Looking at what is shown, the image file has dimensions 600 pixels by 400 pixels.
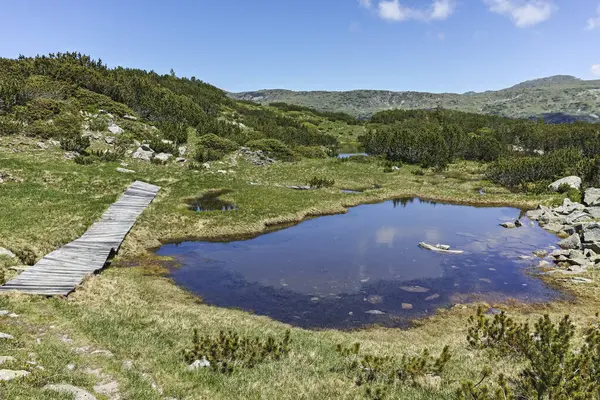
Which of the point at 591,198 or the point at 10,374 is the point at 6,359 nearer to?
the point at 10,374

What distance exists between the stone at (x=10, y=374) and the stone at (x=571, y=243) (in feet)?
99.1

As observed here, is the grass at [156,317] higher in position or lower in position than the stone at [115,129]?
lower

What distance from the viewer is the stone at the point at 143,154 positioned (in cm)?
4528

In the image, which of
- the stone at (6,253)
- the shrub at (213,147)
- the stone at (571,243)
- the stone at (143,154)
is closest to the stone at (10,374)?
the stone at (6,253)

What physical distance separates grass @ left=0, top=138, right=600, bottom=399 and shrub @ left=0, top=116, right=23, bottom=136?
11.4ft

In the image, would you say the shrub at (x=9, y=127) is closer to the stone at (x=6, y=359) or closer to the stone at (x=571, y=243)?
the stone at (x=6, y=359)

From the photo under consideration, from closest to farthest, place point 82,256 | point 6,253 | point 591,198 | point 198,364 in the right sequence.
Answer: point 198,364
point 6,253
point 82,256
point 591,198

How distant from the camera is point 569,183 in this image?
141ft

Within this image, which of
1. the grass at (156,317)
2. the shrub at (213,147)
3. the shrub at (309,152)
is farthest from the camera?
the shrub at (309,152)

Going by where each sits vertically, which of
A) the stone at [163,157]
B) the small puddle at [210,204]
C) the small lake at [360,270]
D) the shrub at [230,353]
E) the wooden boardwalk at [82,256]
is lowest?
the small lake at [360,270]

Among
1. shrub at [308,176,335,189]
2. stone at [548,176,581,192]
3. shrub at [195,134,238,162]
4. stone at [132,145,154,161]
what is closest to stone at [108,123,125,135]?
stone at [132,145,154,161]

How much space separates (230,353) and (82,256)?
12991 millimetres

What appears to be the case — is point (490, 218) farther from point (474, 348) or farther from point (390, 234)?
point (474, 348)

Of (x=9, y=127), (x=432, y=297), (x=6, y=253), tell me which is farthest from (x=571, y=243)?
(x=9, y=127)
